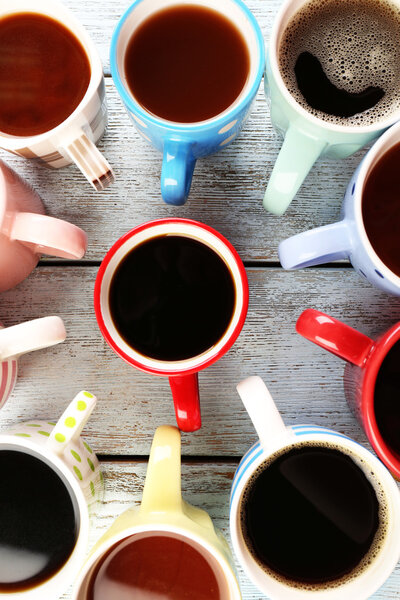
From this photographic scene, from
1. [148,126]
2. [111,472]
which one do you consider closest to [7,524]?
[111,472]

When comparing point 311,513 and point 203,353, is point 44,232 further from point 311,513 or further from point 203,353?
point 311,513

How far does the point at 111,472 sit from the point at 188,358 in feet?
0.84

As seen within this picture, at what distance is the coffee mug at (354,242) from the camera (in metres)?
0.63

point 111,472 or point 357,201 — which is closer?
point 357,201

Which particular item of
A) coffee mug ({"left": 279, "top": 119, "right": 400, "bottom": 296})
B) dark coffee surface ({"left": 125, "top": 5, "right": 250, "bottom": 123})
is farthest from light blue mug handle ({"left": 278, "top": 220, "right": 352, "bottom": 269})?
dark coffee surface ({"left": 125, "top": 5, "right": 250, "bottom": 123})

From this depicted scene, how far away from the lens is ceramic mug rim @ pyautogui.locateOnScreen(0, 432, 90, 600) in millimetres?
660

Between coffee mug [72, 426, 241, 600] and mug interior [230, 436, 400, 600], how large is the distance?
36 millimetres

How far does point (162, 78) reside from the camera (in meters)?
0.72

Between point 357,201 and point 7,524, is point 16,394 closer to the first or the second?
point 7,524

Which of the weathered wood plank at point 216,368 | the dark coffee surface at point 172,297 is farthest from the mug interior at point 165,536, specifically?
the dark coffee surface at point 172,297

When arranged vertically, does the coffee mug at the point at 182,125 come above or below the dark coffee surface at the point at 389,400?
above

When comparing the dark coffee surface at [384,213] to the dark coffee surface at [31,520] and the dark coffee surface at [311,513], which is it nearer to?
the dark coffee surface at [311,513]

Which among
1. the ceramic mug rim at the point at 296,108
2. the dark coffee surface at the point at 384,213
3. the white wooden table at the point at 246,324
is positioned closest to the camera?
the ceramic mug rim at the point at 296,108

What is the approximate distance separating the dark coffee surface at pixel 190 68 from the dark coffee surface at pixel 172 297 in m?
0.18
